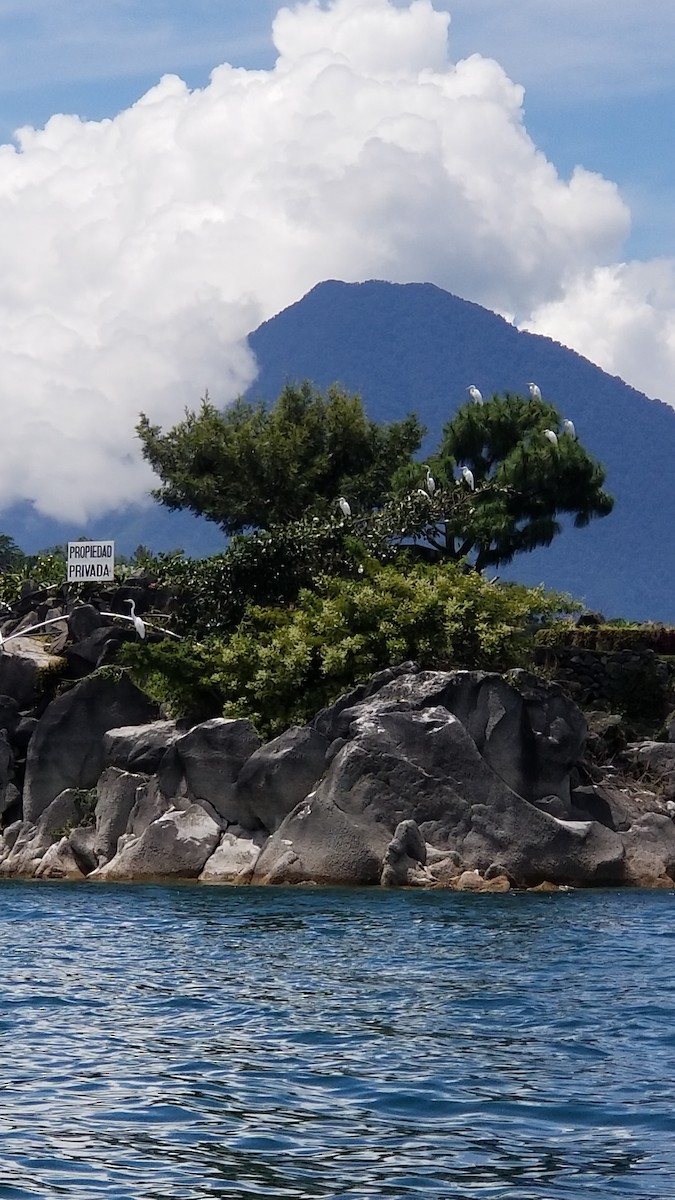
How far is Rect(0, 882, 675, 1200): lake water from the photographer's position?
33.2ft

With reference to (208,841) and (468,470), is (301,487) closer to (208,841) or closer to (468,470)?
(468,470)

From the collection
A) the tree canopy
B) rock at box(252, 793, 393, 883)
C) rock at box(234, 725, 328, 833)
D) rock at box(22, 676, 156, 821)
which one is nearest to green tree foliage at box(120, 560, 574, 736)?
rock at box(22, 676, 156, 821)

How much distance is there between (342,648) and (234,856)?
5.62m

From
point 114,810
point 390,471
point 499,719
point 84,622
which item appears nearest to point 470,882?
point 499,719

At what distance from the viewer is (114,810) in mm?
36156

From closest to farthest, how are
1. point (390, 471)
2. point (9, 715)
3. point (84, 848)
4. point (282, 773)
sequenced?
point (282, 773) < point (84, 848) < point (9, 715) < point (390, 471)

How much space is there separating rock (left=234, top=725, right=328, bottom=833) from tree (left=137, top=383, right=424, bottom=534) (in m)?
17.9

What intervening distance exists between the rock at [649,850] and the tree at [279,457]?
19.8 meters

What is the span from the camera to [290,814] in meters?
32.3

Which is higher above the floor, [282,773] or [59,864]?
[282,773]

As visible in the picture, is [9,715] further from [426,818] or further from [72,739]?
[426,818]

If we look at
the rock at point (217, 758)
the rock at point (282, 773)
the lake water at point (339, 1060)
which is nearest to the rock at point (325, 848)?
the rock at point (282, 773)

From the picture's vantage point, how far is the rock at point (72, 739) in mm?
39125

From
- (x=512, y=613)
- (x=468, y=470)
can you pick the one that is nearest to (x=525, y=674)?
(x=512, y=613)
